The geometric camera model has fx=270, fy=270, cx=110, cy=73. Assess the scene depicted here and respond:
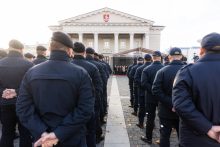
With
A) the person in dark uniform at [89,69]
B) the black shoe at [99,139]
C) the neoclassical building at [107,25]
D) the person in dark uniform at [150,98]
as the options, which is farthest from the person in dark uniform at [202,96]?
the neoclassical building at [107,25]

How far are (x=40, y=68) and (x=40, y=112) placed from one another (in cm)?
50

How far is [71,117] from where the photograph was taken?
2.92 meters

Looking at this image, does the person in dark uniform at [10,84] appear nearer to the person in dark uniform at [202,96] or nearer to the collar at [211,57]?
the person in dark uniform at [202,96]

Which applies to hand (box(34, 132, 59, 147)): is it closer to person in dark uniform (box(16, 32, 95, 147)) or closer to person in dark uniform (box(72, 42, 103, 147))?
person in dark uniform (box(16, 32, 95, 147))

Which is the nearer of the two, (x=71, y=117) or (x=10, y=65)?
(x=71, y=117)

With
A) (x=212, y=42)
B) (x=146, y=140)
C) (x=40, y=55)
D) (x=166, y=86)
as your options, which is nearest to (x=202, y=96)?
(x=212, y=42)

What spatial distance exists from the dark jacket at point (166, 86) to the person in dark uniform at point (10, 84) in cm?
239

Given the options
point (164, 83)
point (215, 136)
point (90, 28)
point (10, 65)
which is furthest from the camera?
point (90, 28)

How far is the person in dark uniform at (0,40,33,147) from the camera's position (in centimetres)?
465

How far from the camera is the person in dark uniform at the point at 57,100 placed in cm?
292

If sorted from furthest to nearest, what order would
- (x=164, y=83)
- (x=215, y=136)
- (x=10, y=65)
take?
(x=164, y=83)
(x=10, y=65)
(x=215, y=136)

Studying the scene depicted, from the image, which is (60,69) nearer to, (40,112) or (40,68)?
(40,68)

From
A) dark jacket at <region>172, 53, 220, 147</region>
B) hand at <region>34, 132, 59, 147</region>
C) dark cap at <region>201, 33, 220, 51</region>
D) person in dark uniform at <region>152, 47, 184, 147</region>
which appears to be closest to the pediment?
person in dark uniform at <region>152, 47, 184, 147</region>

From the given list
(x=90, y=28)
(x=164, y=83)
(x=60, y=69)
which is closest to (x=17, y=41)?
(x=60, y=69)
